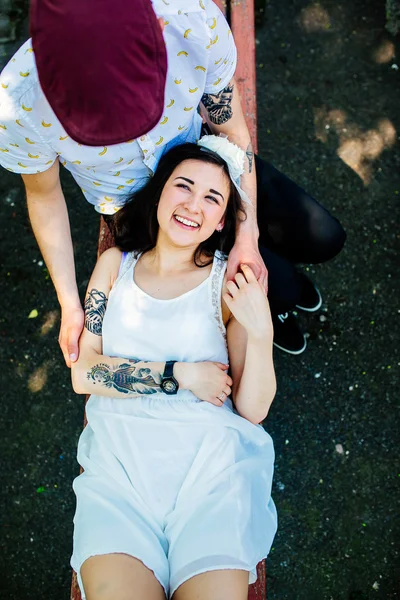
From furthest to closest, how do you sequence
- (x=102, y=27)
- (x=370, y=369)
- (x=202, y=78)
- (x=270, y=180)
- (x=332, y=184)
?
1. (x=332, y=184)
2. (x=370, y=369)
3. (x=270, y=180)
4. (x=202, y=78)
5. (x=102, y=27)

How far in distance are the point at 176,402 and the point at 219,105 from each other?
1.48 metres

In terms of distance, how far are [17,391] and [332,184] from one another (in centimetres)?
269

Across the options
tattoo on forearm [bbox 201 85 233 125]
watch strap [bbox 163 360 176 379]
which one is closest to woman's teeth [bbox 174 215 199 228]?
tattoo on forearm [bbox 201 85 233 125]

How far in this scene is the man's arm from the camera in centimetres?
259

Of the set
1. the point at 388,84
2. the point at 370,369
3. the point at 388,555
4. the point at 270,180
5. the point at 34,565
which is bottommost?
the point at 34,565

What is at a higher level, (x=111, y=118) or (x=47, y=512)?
(x=111, y=118)

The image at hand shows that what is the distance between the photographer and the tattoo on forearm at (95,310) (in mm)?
2682

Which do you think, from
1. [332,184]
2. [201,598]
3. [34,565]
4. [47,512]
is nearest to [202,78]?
[332,184]

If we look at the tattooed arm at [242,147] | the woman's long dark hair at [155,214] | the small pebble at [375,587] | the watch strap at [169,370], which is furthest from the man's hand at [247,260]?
the small pebble at [375,587]

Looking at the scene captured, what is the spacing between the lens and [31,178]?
2.43 metres

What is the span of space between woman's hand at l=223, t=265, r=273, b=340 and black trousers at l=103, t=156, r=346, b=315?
0.44m

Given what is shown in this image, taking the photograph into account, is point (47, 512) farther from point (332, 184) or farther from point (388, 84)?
point (388, 84)

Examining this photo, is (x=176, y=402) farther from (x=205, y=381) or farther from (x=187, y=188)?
(x=187, y=188)

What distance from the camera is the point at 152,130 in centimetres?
235
